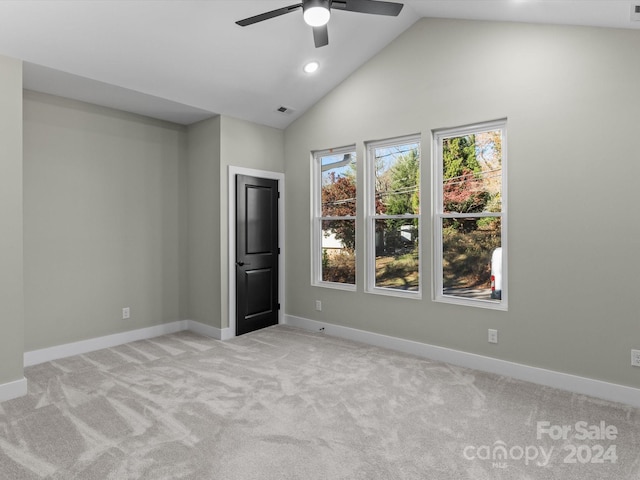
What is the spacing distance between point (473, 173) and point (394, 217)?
0.94 meters

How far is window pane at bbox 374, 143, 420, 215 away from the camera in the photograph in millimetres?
4223

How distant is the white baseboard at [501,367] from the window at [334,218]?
59 centimetres

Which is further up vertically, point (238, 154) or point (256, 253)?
A: point (238, 154)

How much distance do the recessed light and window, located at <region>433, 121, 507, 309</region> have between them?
4.90 ft

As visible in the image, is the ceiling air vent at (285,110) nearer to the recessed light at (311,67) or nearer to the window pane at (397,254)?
the recessed light at (311,67)

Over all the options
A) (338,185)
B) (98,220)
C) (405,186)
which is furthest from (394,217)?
(98,220)

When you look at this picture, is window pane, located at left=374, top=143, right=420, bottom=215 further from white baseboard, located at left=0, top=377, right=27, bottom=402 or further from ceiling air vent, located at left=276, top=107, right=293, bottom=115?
white baseboard, located at left=0, top=377, right=27, bottom=402

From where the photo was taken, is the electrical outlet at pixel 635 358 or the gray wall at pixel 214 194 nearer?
the electrical outlet at pixel 635 358

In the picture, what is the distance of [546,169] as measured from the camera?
10.8 ft

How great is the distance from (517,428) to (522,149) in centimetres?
224

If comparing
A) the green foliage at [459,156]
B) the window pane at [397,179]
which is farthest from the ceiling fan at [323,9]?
the window pane at [397,179]

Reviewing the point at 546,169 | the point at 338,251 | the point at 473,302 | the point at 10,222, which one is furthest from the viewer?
the point at 338,251

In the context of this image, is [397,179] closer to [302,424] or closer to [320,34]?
[320,34]

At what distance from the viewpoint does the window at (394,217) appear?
4.24 meters
